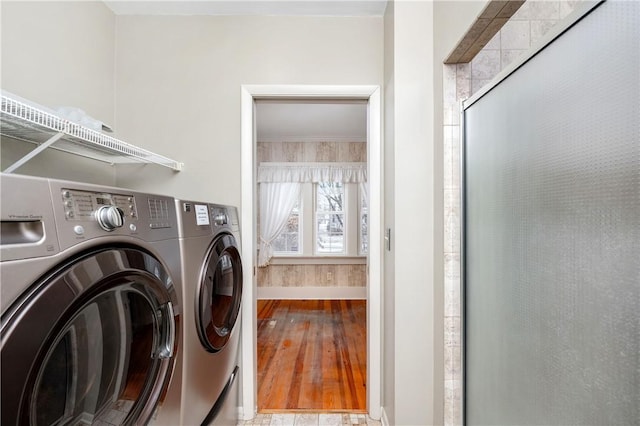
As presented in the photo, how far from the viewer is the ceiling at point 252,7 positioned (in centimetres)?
182

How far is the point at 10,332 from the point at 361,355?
2763 millimetres

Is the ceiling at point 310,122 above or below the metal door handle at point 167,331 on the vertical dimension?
above

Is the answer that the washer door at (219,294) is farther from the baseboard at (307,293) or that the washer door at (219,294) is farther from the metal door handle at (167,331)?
the baseboard at (307,293)

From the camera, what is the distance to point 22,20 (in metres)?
1.35

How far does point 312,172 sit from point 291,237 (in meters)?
1.08

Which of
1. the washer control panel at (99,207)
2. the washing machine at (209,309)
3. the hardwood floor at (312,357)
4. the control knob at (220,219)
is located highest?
the washer control panel at (99,207)

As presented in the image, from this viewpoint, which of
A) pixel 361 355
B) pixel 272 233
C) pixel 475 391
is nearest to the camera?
pixel 475 391

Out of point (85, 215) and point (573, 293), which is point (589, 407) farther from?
point (85, 215)

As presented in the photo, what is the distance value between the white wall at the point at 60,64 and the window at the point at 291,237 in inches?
121

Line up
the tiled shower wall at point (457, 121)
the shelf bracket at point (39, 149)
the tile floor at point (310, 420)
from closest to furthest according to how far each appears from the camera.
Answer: the shelf bracket at point (39, 149)
the tiled shower wall at point (457, 121)
the tile floor at point (310, 420)

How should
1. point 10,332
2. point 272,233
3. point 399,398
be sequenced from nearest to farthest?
point 10,332, point 399,398, point 272,233

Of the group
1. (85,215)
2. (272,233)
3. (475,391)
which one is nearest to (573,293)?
(475,391)

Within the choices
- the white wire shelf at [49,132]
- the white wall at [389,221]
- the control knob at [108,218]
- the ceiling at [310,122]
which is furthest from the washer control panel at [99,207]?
the ceiling at [310,122]

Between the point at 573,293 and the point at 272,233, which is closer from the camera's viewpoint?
the point at 573,293
